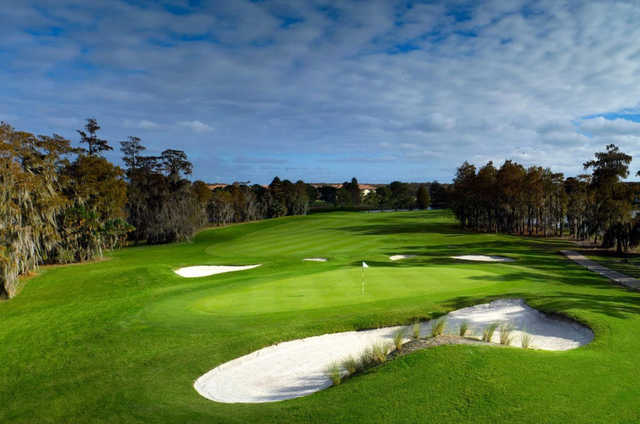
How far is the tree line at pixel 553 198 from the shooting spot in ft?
105

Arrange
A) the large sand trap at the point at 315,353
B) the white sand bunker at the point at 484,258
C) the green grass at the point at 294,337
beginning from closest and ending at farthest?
the green grass at the point at 294,337
the large sand trap at the point at 315,353
the white sand bunker at the point at 484,258

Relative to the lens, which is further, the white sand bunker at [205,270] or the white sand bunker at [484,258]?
the white sand bunker at [484,258]

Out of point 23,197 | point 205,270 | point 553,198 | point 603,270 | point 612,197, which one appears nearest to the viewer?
point 23,197

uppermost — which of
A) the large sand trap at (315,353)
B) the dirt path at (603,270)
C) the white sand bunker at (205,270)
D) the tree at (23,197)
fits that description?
the tree at (23,197)

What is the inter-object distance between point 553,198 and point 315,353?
167 feet

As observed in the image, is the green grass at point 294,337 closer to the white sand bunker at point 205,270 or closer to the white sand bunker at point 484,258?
the white sand bunker at point 205,270

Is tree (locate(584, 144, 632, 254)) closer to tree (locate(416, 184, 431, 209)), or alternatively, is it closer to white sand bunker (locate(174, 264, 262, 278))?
white sand bunker (locate(174, 264, 262, 278))

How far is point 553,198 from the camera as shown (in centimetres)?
4953

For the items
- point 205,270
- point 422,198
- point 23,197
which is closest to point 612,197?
point 205,270

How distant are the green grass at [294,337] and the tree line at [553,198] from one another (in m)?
15.7

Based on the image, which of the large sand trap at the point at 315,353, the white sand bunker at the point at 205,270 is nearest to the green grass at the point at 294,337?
the large sand trap at the point at 315,353

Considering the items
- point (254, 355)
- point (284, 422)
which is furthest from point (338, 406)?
point (254, 355)

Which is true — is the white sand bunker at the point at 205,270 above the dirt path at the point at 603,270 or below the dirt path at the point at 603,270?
below

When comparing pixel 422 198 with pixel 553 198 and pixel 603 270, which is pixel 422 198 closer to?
pixel 553 198
